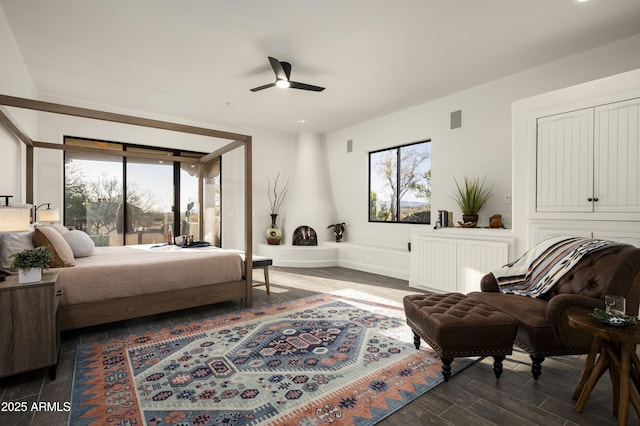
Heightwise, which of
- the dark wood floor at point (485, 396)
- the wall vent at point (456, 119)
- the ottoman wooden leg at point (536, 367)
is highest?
the wall vent at point (456, 119)

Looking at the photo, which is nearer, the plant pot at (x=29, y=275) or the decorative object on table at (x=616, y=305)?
the decorative object on table at (x=616, y=305)

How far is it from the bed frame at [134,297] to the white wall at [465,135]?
3.10 metres

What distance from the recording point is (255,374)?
222 cm

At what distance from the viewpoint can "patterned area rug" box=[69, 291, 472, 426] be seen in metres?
1.79

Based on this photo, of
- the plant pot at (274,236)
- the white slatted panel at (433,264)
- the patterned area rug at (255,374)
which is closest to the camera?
the patterned area rug at (255,374)

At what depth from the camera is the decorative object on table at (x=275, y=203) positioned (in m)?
6.95

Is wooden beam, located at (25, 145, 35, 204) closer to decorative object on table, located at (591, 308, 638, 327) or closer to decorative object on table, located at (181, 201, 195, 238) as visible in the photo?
decorative object on table, located at (181, 201, 195, 238)

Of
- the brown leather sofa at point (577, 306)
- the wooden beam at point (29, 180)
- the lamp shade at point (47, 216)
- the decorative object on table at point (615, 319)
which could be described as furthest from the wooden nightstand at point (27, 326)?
the decorative object on table at point (615, 319)

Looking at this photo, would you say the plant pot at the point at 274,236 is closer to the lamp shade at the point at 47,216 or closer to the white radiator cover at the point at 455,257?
the white radiator cover at the point at 455,257

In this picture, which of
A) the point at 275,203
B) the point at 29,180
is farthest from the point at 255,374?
the point at 275,203

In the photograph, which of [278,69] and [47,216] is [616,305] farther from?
[47,216]

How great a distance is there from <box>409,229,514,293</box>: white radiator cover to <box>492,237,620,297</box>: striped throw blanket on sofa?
33.4 inches

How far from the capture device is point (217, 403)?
1883mm

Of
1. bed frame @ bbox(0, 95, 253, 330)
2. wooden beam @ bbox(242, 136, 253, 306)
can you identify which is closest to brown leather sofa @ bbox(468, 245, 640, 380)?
wooden beam @ bbox(242, 136, 253, 306)
